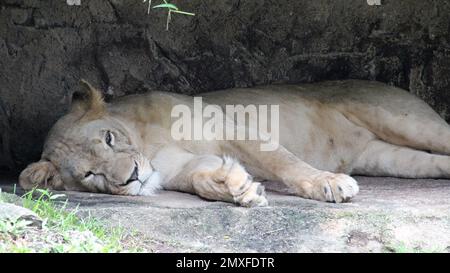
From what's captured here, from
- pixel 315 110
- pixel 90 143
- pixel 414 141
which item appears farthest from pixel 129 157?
pixel 414 141

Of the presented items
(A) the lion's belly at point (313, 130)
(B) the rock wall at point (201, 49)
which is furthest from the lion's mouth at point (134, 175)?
(B) the rock wall at point (201, 49)

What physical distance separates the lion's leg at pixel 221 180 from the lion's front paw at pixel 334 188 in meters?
0.42

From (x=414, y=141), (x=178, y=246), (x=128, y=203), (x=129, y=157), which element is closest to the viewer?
(x=178, y=246)

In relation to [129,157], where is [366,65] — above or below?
above

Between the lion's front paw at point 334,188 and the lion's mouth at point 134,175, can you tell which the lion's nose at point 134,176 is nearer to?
the lion's mouth at point 134,175

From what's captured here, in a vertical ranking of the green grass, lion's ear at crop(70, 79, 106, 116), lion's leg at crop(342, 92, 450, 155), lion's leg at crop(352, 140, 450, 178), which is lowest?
lion's leg at crop(352, 140, 450, 178)

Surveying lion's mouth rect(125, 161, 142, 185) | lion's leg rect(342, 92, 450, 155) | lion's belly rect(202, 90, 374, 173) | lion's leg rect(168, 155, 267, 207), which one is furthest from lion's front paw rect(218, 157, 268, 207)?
lion's leg rect(342, 92, 450, 155)

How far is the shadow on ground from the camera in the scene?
407 cm

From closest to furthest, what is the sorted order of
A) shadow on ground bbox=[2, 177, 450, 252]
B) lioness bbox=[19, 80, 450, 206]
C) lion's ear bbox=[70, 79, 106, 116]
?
1. shadow on ground bbox=[2, 177, 450, 252]
2. lioness bbox=[19, 80, 450, 206]
3. lion's ear bbox=[70, 79, 106, 116]

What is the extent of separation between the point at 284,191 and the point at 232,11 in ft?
6.01

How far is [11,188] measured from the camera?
18.2 feet

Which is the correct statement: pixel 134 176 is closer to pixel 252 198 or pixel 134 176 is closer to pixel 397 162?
pixel 252 198

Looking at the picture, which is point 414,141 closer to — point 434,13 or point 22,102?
point 434,13

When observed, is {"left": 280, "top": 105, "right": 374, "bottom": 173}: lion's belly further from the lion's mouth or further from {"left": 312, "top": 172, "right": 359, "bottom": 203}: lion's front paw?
the lion's mouth
